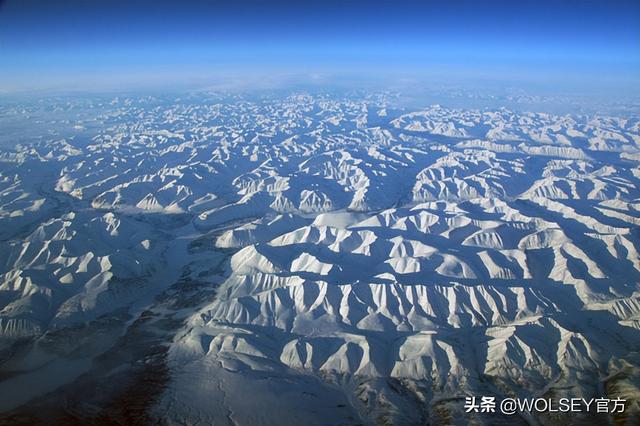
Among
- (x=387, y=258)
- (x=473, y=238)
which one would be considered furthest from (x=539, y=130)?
(x=387, y=258)

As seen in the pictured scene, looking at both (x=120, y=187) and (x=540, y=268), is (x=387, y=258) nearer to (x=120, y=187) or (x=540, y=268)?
(x=540, y=268)

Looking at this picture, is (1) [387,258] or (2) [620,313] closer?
(2) [620,313]

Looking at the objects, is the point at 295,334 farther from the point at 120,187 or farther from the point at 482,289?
the point at 120,187

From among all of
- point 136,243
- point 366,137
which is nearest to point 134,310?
point 136,243

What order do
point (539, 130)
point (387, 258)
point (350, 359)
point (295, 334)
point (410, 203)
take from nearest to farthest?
1. point (350, 359)
2. point (295, 334)
3. point (387, 258)
4. point (410, 203)
5. point (539, 130)

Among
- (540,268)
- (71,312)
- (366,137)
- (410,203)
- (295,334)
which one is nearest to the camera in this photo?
(295,334)

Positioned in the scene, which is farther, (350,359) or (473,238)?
(473,238)
